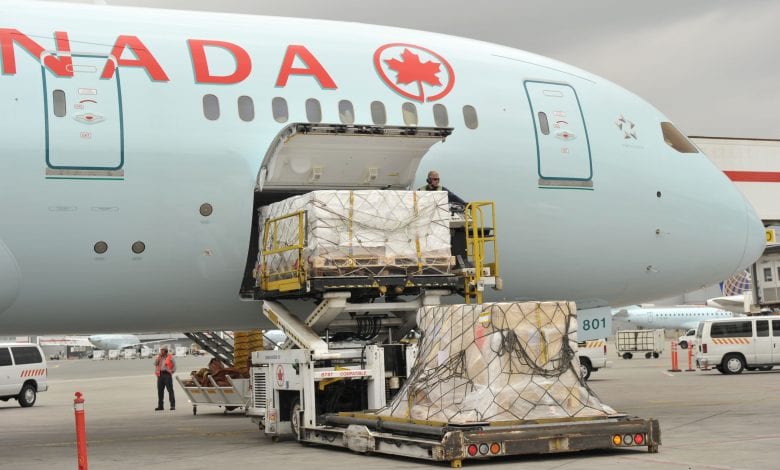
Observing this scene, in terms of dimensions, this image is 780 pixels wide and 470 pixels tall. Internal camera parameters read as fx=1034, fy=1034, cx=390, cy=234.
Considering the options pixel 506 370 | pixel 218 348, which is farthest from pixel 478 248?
pixel 218 348

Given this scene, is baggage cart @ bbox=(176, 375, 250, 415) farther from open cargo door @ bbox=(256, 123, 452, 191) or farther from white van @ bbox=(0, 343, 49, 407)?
white van @ bbox=(0, 343, 49, 407)

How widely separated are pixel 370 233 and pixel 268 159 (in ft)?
6.53

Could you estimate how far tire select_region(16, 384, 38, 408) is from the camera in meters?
33.7

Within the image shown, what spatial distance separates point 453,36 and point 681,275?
5496 mm

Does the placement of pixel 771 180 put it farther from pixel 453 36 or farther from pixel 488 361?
pixel 488 361

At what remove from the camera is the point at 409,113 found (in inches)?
612

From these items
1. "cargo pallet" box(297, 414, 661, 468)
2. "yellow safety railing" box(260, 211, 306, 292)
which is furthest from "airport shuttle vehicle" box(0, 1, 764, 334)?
"cargo pallet" box(297, 414, 661, 468)

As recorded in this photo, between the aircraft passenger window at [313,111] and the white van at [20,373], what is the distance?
2208cm

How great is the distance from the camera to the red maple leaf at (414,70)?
15.8 metres

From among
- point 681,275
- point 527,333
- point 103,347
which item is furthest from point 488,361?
point 103,347

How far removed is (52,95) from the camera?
13773mm

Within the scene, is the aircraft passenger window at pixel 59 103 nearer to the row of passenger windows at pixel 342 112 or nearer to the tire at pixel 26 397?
the row of passenger windows at pixel 342 112

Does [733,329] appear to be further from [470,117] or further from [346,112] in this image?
[346,112]

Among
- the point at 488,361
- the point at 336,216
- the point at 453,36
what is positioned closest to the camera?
the point at 488,361
